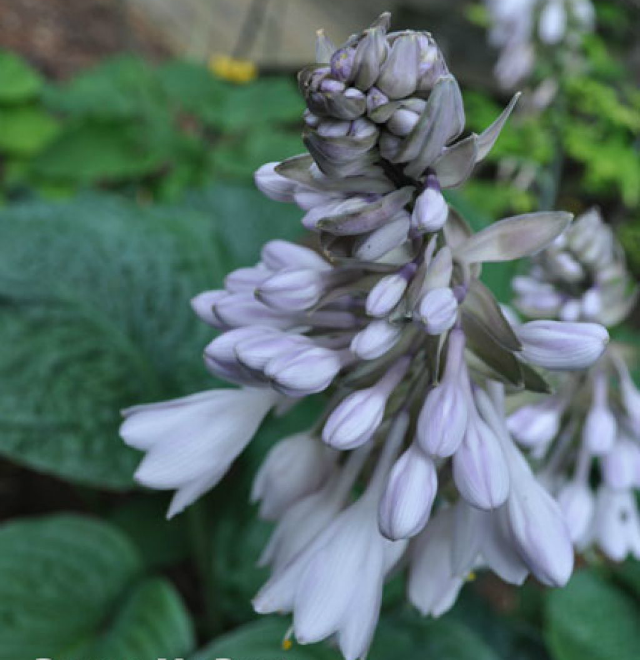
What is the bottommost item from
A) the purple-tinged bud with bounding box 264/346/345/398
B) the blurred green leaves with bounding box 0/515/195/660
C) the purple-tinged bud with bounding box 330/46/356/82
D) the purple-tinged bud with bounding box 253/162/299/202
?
the blurred green leaves with bounding box 0/515/195/660

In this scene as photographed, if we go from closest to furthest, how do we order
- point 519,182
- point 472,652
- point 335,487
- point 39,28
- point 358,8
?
1. point 335,487
2. point 472,652
3. point 519,182
4. point 39,28
5. point 358,8

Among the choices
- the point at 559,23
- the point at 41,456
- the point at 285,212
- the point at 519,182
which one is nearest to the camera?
the point at 41,456

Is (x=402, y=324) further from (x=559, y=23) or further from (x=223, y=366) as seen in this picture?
(x=559, y=23)

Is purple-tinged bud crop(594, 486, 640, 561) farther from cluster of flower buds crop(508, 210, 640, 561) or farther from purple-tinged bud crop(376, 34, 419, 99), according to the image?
purple-tinged bud crop(376, 34, 419, 99)

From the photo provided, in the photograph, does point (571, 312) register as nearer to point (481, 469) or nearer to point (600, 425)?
point (600, 425)

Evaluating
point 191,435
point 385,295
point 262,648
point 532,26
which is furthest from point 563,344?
point 532,26

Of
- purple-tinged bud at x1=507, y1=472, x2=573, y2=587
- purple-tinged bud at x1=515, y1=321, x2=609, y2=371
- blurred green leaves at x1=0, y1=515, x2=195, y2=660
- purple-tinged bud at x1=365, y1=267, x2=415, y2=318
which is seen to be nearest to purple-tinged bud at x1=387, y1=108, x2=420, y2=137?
purple-tinged bud at x1=365, y1=267, x2=415, y2=318

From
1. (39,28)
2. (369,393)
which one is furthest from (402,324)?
(39,28)
